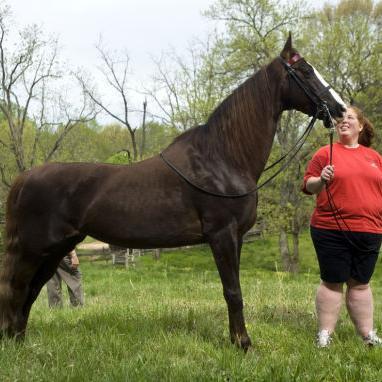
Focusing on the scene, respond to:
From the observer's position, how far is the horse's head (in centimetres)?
391

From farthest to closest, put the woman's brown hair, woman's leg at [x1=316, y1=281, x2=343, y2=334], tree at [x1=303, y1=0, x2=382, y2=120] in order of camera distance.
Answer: tree at [x1=303, y1=0, x2=382, y2=120] → the woman's brown hair → woman's leg at [x1=316, y1=281, x2=343, y2=334]

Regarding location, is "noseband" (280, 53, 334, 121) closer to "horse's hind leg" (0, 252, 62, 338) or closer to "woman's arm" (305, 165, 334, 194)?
"woman's arm" (305, 165, 334, 194)

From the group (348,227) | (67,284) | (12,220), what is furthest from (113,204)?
(67,284)

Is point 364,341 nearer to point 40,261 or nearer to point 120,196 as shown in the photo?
point 120,196

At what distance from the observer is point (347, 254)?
13.4 feet

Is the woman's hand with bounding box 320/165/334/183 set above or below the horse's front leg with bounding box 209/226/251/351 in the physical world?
above

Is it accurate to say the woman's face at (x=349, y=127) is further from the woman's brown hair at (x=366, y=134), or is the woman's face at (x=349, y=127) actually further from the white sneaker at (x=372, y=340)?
the white sneaker at (x=372, y=340)

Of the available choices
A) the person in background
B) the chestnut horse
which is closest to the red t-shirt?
the chestnut horse

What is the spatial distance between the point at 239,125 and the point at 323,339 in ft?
6.64

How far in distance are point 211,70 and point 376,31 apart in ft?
26.8

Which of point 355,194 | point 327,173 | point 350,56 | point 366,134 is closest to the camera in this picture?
point 327,173

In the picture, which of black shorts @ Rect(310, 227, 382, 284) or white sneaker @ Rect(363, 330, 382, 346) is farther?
black shorts @ Rect(310, 227, 382, 284)

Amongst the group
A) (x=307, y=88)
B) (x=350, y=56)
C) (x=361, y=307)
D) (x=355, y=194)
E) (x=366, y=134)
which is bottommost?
(x=361, y=307)

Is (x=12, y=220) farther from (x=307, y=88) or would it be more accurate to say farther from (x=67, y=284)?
(x=67, y=284)
